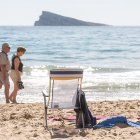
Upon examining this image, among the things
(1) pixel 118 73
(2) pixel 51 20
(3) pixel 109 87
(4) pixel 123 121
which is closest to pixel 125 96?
(3) pixel 109 87

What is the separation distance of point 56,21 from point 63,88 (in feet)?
437

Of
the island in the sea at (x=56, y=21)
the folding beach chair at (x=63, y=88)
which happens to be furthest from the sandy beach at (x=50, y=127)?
the island in the sea at (x=56, y=21)

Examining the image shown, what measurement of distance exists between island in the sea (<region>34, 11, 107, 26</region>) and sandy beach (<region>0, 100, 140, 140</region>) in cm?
12942

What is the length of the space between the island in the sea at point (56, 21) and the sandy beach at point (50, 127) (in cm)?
12942

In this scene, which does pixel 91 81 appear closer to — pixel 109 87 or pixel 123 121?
pixel 109 87

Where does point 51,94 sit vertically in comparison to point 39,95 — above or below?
above

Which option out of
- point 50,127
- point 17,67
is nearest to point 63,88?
point 50,127

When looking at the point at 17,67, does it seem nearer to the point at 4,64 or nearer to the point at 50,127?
the point at 4,64

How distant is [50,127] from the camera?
22.5ft

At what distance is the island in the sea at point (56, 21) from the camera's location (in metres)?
139

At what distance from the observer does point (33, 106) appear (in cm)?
925

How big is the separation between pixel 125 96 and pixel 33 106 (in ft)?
11.7

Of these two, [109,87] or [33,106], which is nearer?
[33,106]

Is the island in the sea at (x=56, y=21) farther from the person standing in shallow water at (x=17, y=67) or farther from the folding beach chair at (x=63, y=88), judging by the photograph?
the folding beach chair at (x=63, y=88)
